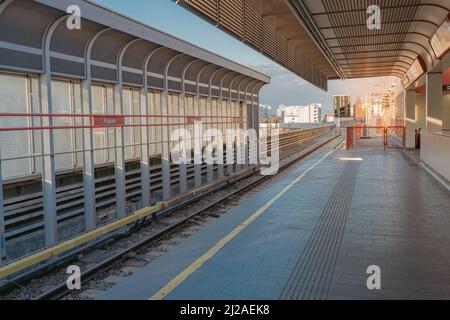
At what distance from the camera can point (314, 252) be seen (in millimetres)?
5785

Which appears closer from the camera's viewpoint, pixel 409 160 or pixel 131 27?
pixel 131 27

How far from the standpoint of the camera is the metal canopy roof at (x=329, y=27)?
9245 mm

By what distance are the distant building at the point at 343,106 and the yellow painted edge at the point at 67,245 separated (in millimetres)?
51019

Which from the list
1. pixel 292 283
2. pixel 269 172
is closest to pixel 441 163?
pixel 269 172

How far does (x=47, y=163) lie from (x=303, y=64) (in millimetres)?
14401

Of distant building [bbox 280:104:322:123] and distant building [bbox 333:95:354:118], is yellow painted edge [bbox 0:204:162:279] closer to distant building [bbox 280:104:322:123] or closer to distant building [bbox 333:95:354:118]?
distant building [bbox 333:95:354:118]

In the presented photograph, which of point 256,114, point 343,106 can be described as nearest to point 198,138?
point 256,114

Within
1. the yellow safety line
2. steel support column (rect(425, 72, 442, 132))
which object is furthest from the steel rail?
steel support column (rect(425, 72, 442, 132))

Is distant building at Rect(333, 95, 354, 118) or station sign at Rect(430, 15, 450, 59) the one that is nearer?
station sign at Rect(430, 15, 450, 59)

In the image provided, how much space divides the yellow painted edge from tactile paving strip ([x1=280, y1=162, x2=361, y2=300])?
261 centimetres

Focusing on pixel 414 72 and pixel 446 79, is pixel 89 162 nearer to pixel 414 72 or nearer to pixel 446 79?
pixel 446 79

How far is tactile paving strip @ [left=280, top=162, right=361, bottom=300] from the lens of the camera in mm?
4473

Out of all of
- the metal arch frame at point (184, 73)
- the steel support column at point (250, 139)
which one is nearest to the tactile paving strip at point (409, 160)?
the steel support column at point (250, 139)

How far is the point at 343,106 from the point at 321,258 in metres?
58.7
